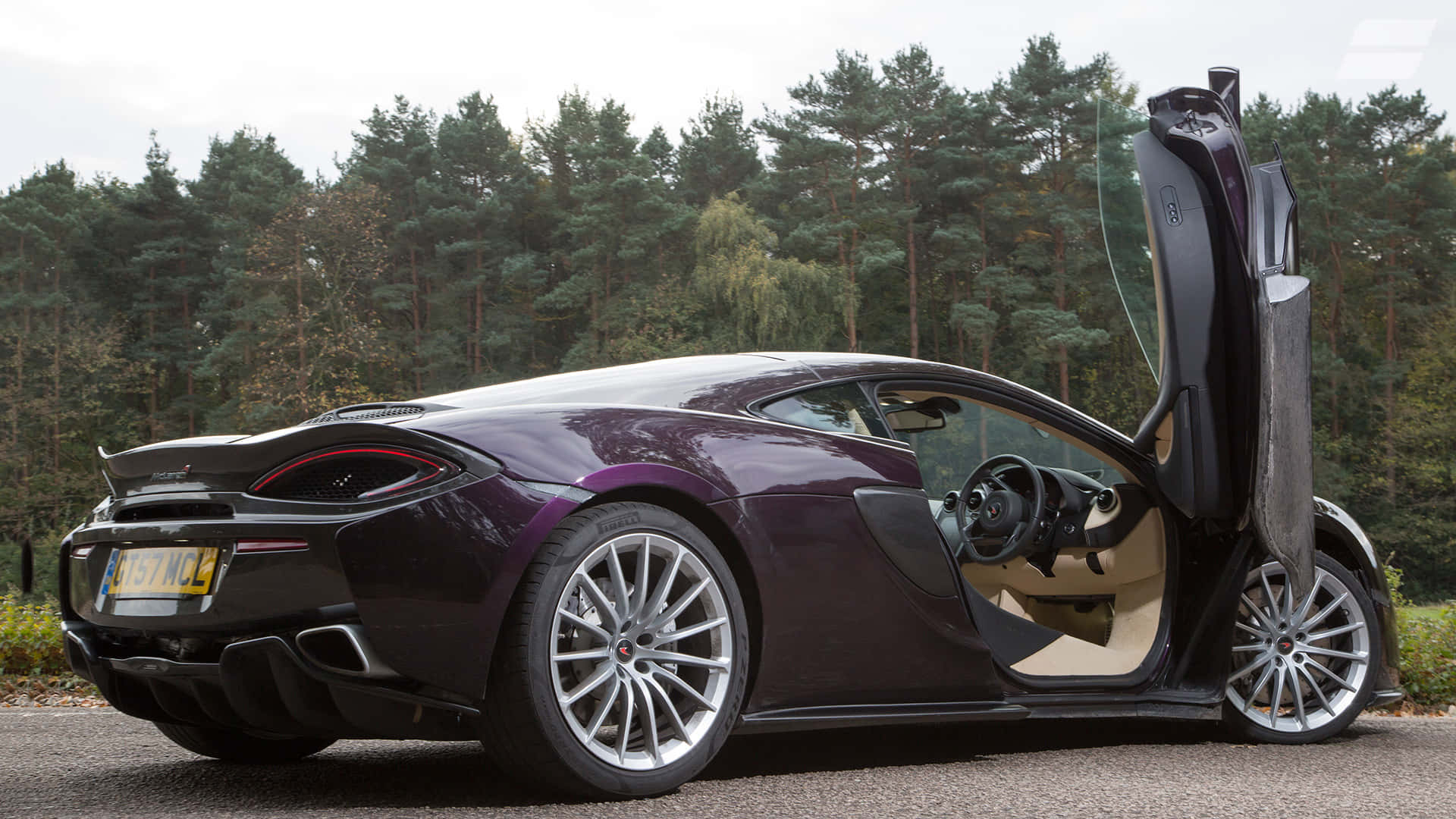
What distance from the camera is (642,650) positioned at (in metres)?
3.13

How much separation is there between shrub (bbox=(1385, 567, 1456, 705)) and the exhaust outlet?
17.5ft

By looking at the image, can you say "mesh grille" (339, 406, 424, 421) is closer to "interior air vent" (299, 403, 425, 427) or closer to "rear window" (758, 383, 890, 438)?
"interior air vent" (299, 403, 425, 427)

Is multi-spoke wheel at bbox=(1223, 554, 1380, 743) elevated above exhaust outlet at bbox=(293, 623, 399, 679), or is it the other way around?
exhaust outlet at bbox=(293, 623, 399, 679)

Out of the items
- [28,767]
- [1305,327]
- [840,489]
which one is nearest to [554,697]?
[840,489]

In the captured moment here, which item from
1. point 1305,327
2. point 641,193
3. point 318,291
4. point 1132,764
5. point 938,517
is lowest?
point 1132,764

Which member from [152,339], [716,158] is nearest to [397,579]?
[152,339]

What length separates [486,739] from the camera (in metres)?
2.99

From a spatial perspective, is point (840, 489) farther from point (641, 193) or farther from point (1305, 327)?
point (641, 193)

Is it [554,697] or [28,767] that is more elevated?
[554,697]

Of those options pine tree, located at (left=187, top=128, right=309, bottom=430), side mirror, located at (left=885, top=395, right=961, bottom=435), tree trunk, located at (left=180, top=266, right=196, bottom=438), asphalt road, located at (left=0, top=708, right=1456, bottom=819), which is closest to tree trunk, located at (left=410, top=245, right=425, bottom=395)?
pine tree, located at (left=187, top=128, right=309, bottom=430)

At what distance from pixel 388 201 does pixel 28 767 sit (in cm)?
4372

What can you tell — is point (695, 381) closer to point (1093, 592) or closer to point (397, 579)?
point (397, 579)

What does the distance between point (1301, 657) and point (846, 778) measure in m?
2.14

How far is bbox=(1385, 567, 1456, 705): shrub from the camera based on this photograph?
6.66m
